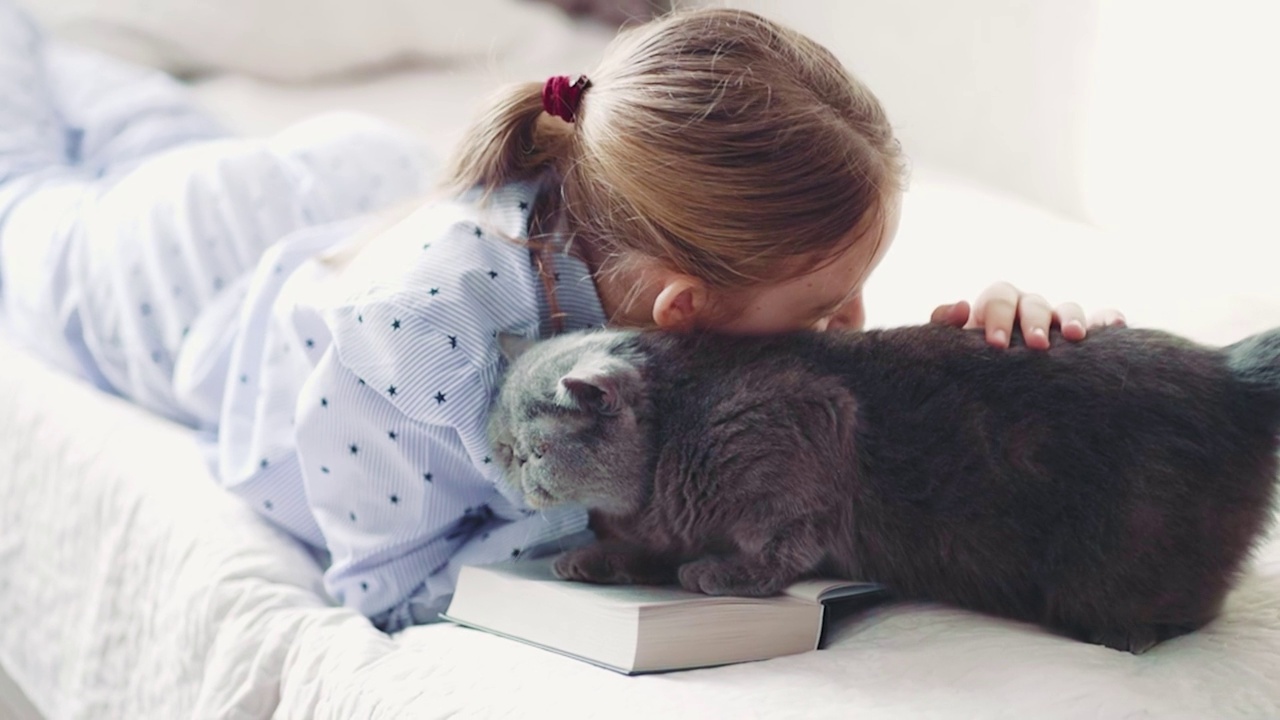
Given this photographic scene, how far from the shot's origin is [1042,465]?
0.79 meters

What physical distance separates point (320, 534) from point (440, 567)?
0.17 meters

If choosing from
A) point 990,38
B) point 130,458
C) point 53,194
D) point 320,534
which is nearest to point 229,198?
point 53,194

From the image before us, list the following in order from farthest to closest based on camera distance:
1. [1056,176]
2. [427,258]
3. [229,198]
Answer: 1. [1056,176]
2. [229,198]
3. [427,258]

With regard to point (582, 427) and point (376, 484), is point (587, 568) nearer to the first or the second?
point (582, 427)

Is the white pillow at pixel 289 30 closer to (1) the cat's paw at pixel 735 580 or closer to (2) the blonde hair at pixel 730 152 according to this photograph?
(2) the blonde hair at pixel 730 152

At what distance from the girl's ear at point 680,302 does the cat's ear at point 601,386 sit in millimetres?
114

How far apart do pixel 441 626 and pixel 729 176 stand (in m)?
0.48

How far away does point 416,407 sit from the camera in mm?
984

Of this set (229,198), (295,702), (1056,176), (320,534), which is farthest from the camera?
(1056,176)

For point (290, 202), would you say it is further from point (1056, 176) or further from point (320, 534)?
point (1056, 176)

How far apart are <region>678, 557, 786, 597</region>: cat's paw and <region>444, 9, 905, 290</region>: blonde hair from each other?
10.3 inches

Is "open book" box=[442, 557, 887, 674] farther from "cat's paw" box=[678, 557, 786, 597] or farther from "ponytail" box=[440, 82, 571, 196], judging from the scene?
"ponytail" box=[440, 82, 571, 196]

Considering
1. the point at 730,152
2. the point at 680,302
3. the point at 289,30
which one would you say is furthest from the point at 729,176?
the point at 289,30

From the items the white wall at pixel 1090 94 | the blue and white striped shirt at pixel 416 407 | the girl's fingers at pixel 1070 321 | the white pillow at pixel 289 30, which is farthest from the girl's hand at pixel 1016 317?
the white pillow at pixel 289 30
